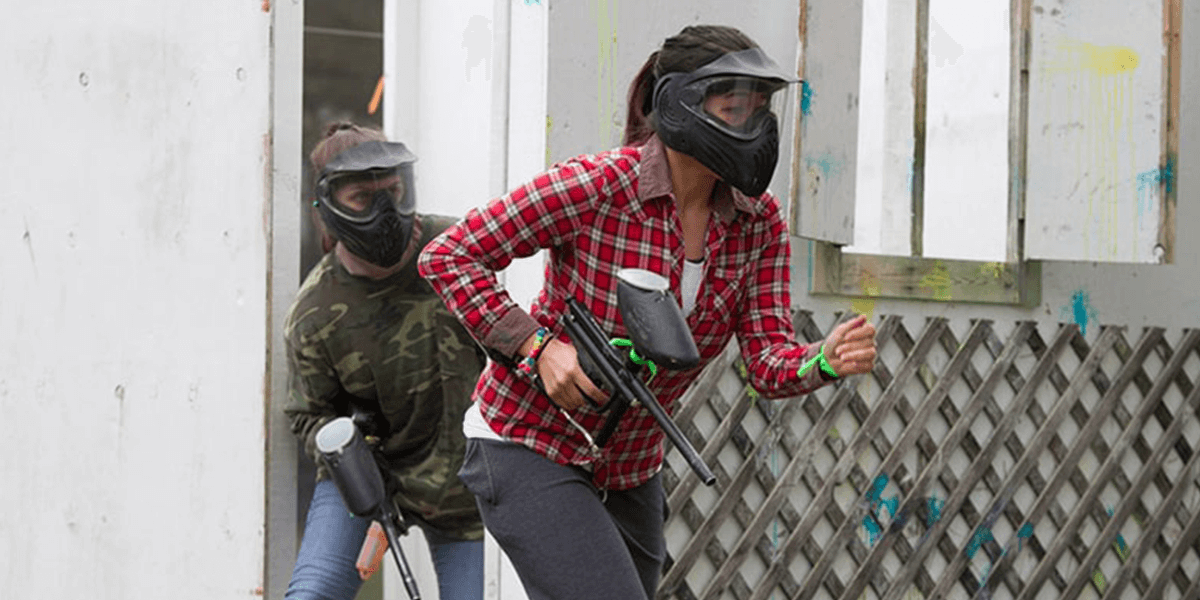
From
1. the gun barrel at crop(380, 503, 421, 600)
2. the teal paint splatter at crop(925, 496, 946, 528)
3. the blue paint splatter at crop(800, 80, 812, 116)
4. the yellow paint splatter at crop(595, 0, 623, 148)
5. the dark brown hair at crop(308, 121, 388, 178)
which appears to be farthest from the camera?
the teal paint splatter at crop(925, 496, 946, 528)

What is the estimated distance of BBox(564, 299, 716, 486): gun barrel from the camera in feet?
9.53

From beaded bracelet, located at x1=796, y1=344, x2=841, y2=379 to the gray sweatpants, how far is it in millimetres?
389

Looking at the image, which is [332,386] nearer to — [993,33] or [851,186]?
[851,186]

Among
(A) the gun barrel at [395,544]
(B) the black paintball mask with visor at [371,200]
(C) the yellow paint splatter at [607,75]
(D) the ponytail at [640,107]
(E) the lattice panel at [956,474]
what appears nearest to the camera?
(D) the ponytail at [640,107]

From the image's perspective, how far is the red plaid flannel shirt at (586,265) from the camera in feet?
9.80

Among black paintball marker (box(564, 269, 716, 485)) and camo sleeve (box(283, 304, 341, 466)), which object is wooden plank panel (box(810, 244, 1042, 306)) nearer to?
camo sleeve (box(283, 304, 341, 466))

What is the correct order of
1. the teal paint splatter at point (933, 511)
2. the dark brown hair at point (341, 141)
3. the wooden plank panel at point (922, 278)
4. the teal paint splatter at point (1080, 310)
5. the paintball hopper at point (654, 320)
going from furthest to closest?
the teal paint splatter at point (1080, 310) < the teal paint splatter at point (933, 511) < the wooden plank panel at point (922, 278) < the dark brown hair at point (341, 141) < the paintball hopper at point (654, 320)

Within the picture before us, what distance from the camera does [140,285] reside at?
4203mm

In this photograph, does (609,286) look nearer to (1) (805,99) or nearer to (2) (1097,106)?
(1) (805,99)

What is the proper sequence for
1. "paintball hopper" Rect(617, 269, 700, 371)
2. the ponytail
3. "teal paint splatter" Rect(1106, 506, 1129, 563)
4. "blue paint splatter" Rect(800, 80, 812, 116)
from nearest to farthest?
"paintball hopper" Rect(617, 269, 700, 371) < the ponytail < "blue paint splatter" Rect(800, 80, 812, 116) < "teal paint splatter" Rect(1106, 506, 1129, 563)

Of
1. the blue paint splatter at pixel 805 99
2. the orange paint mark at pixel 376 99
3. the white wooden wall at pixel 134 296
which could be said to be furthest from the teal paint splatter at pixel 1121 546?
the orange paint mark at pixel 376 99

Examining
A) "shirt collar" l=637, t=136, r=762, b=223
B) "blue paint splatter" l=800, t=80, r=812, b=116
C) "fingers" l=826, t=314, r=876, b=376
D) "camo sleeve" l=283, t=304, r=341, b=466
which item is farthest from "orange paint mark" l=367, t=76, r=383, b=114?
"fingers" l=826, t=314, r=876, b=376

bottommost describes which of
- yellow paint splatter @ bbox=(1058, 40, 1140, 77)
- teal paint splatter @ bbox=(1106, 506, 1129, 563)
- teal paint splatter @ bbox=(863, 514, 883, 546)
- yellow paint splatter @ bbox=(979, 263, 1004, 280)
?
teal paint splatter @ bbox=(1106, 506, 1129, 563)

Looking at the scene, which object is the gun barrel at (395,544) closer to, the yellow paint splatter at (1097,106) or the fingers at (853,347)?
the fingers at (853,347)
